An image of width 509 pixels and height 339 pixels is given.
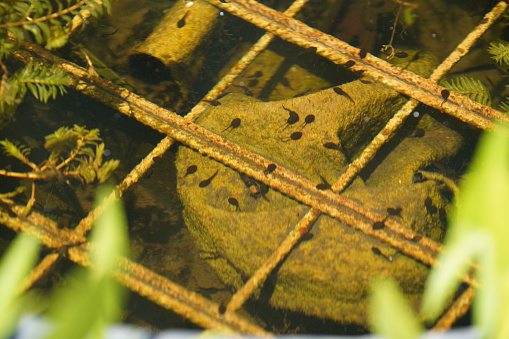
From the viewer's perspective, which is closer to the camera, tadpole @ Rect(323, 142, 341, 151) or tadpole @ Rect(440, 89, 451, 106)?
tadpole @ Rect(323, 142, 341, 151)

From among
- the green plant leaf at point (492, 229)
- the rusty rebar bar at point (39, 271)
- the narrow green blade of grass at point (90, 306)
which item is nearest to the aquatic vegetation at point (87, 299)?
the narrow green blade of grass at point (90, 306)

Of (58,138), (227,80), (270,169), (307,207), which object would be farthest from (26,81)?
(307,207)

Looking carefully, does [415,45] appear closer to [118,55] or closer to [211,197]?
[211,197]

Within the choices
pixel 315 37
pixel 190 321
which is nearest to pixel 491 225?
pixel 190 321

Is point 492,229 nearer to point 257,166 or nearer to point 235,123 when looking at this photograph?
point 257,166

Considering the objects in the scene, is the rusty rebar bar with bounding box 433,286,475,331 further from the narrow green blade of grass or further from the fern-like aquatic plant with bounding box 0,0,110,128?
the fern-like aquatic plant with bounding box 0,0,110,128

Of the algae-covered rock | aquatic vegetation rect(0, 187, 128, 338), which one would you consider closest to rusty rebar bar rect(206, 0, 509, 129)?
the algae-covered rock
